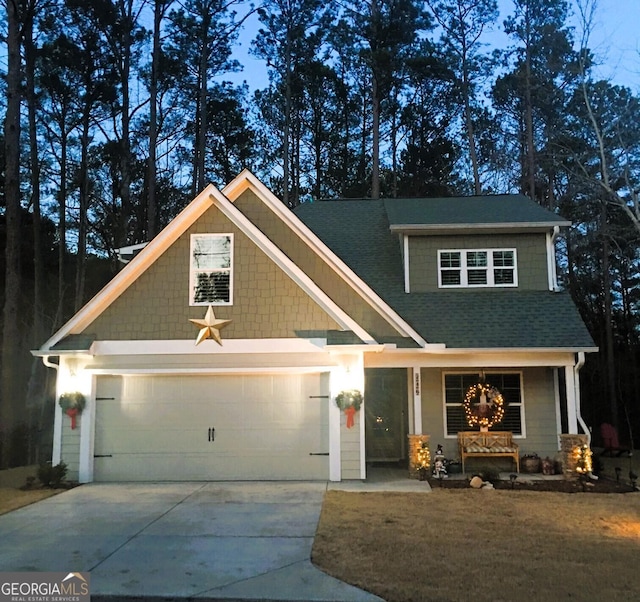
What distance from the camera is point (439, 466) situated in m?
11.2

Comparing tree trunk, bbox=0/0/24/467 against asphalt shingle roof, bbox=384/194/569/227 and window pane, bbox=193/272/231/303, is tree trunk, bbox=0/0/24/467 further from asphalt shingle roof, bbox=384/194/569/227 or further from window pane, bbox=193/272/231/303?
asphalt shingle roof, bbox=384/194/569/227

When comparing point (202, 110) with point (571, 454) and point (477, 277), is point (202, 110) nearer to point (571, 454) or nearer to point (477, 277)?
point (477, 277)

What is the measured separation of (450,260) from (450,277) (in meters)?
0.38

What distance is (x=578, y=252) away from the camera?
24.0 metres

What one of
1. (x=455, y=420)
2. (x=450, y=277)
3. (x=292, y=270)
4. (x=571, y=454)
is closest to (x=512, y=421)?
(x=455, y=420)

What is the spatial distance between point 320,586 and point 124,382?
691cm

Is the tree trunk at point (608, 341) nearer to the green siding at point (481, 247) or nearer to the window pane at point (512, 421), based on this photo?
the green siding at point (481, 247)

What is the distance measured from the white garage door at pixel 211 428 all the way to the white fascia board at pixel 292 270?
106cm

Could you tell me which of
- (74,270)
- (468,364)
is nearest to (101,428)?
(468,364)

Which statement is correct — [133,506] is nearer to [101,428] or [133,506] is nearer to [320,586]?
[101,428]

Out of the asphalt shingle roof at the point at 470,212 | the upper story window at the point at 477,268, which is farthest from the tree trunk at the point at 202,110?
the upper story window at the point at 477,268

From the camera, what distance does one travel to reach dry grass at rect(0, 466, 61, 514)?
888 centimetres

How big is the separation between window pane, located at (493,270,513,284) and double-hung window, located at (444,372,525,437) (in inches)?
78.7

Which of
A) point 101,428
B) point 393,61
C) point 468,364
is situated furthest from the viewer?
point 393,61
